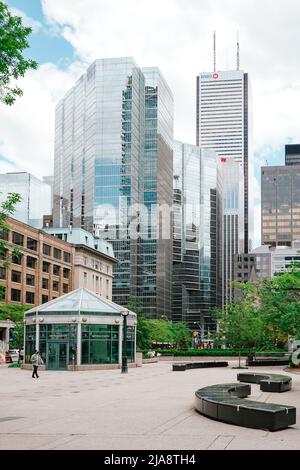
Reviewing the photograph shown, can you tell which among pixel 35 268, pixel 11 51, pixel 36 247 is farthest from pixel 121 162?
pixel 11 51

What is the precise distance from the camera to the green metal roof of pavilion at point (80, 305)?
5003 cm

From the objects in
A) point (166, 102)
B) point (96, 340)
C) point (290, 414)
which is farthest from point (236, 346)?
point (166, 102)

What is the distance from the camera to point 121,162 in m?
169

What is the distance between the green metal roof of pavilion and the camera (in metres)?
50.0

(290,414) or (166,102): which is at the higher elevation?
(166,102)

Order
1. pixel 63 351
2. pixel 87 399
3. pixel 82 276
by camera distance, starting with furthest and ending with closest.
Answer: pixel 82 276
pixel 63 351
pixel 87 399

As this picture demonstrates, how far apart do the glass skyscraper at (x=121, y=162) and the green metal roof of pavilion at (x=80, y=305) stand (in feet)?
383

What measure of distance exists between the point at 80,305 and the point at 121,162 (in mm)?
121824

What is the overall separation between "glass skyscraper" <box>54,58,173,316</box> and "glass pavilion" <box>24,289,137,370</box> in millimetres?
117633

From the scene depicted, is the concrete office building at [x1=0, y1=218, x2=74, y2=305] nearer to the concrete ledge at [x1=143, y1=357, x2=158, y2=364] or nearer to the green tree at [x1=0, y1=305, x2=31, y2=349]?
the green tree at [x1=0, y1=305, x2=31, y2=349]

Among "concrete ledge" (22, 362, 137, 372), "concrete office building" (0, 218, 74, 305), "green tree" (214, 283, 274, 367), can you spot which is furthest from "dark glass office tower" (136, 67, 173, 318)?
"concrete ledge" (22, 362, 137, 372)
